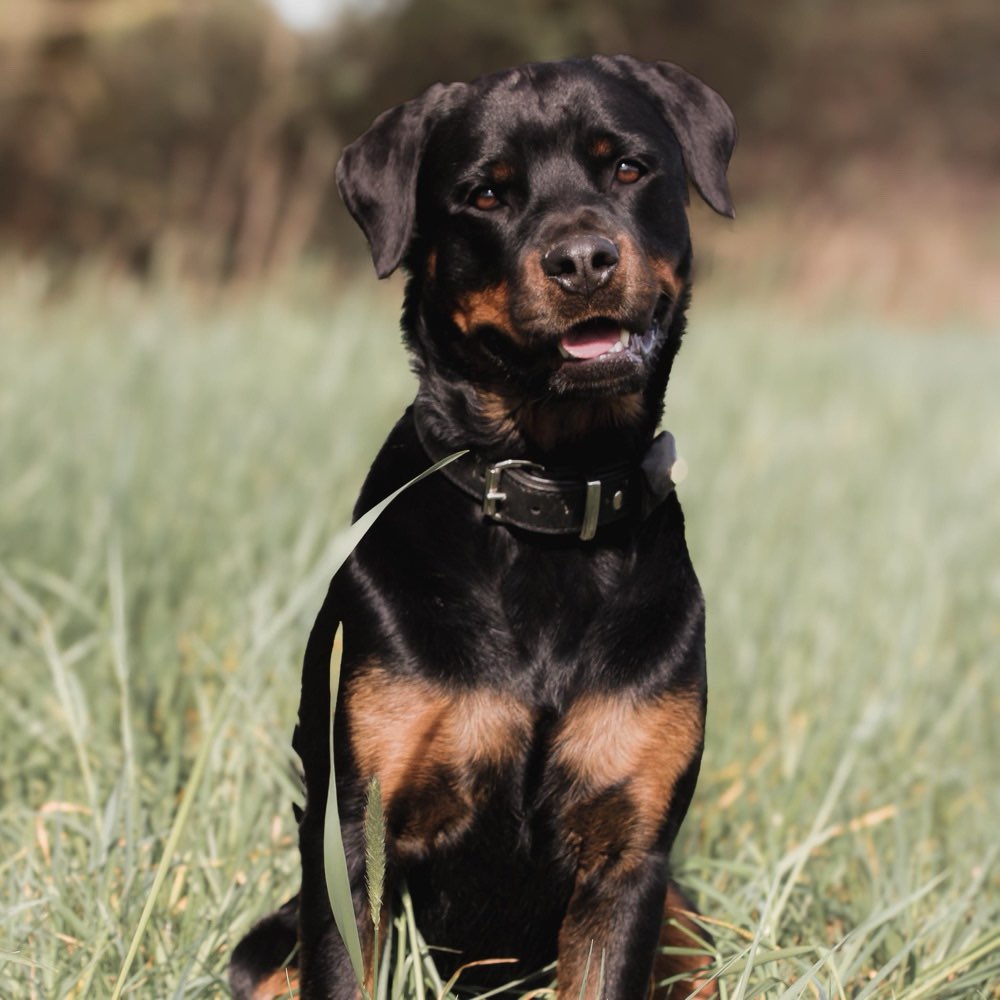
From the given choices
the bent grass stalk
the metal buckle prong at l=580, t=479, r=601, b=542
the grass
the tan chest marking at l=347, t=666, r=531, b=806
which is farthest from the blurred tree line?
the bent grass stalk

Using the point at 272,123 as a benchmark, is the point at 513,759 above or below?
below

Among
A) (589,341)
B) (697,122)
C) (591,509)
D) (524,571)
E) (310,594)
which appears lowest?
(310,594)

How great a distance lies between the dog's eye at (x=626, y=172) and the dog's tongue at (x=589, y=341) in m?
0.29

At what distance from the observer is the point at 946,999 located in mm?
2383

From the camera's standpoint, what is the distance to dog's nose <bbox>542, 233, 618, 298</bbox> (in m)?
2.15

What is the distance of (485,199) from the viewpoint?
2385 mm

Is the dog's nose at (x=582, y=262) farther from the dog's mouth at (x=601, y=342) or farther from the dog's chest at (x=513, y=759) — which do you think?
the dog's chest at (x=513, y=759)

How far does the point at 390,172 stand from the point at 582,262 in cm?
49

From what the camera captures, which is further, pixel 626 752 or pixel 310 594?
pixel 310 594

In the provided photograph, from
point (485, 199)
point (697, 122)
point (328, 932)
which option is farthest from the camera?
point (697, 122)

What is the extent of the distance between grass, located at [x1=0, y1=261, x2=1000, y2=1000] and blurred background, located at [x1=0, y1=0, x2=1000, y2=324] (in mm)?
2138

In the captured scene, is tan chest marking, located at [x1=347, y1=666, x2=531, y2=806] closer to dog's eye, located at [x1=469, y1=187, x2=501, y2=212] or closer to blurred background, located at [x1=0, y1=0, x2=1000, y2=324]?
dog's eye, located at [x1=469, y1=187, x2=501, y2=212]

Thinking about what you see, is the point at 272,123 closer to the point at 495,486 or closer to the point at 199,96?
the point at 199,96

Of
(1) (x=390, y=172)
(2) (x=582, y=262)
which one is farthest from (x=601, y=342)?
(1) (x=390, y=172)
